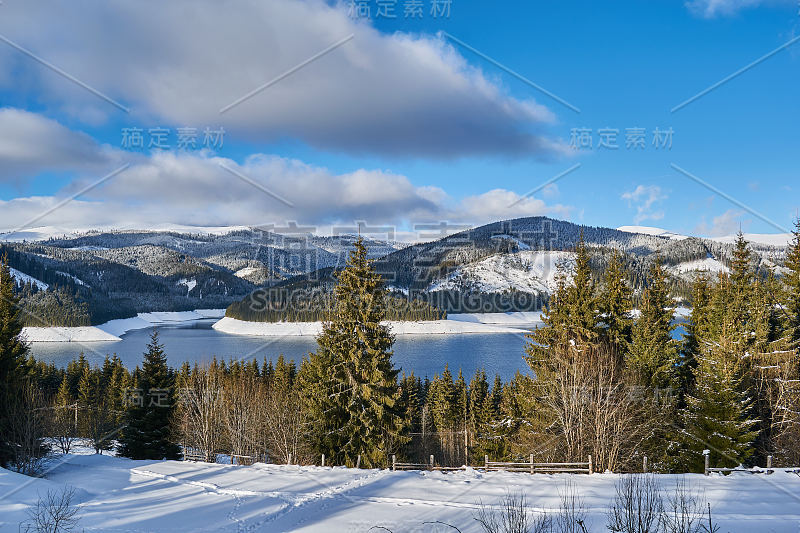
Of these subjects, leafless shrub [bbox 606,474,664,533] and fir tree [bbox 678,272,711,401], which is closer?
leafless shrub [bbox 606,474,664,533]

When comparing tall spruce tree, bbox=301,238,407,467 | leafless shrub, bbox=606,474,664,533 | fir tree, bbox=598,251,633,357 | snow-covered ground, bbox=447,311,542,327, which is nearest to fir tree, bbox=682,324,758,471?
fir tree, bbox=598,251,633,357

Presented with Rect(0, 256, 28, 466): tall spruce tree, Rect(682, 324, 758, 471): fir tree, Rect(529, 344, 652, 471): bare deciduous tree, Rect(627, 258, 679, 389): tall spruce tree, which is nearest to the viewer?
Rect(682, 324, 758, 471): fir tree

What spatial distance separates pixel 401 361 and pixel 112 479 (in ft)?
178

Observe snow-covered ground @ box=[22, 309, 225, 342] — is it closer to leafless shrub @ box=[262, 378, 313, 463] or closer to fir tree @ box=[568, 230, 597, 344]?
leafless shrub @ box=[262, 378, 313, 463]

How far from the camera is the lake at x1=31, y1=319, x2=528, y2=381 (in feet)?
204

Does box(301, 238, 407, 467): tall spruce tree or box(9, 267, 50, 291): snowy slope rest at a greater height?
box(9, 267, 50, 291): snowy slope

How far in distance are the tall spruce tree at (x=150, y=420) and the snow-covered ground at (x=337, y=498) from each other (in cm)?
707

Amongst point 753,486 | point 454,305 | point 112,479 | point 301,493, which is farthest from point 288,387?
point 454,305

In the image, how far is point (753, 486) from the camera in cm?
1168

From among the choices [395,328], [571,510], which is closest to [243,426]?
[571,510]

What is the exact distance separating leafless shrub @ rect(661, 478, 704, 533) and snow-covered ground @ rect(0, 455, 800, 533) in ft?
1.52

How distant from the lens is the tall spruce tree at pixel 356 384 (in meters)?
18.8

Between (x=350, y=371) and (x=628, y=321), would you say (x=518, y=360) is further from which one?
(x=350, y=371)

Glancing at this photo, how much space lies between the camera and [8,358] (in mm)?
18422
